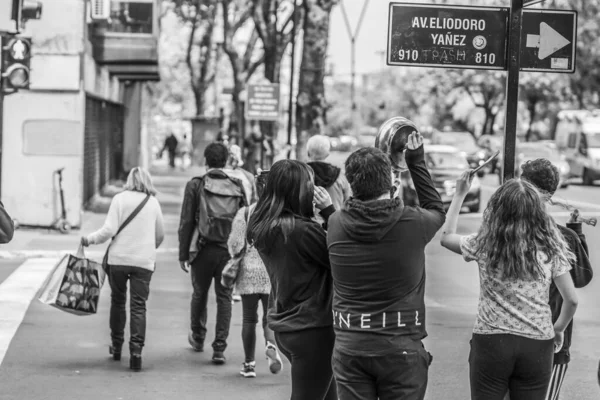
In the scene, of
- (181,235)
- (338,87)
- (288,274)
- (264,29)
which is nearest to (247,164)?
(264,29)

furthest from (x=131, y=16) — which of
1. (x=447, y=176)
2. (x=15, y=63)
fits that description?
(x=15, y=63)

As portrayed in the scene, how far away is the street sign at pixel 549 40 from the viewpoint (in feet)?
23.6

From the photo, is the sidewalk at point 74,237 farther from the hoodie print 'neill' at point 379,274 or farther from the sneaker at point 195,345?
the hoodie print 'neill' at point 379,274

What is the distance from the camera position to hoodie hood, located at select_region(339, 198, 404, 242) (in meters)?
4.82

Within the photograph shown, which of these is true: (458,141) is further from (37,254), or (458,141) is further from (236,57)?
(37,254)

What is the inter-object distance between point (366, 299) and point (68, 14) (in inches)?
633

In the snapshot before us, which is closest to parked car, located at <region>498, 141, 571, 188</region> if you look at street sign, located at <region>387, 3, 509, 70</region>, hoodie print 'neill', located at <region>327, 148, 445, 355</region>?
street sign, located at <region>387, 3, 509, 70</region>

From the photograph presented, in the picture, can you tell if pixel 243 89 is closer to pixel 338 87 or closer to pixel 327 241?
pixel 327 241

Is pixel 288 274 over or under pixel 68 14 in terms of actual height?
under

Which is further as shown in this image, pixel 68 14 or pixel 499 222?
pixel 68 14

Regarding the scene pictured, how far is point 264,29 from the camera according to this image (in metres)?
30.3

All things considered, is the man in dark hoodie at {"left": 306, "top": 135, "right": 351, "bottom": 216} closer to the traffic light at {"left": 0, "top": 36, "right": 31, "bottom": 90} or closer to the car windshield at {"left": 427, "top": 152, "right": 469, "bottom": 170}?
the traffic light at {"left": 0, "top": 36, "right": 31, "bottom": 90}

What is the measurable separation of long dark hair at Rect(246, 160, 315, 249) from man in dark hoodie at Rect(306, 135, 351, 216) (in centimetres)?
215

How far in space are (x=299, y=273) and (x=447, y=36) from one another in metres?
2.49
